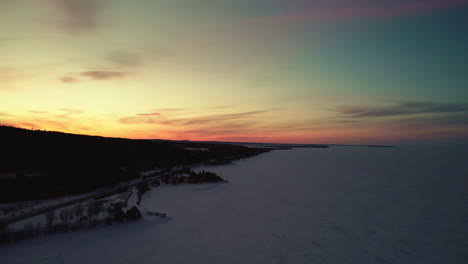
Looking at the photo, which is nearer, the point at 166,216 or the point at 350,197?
the point at 166,216

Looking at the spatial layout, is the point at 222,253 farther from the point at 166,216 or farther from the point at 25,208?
the point at 25,208

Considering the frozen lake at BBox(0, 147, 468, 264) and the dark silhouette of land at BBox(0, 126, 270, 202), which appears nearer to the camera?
the frozen lake at BBox(0, 147, 468, 264)

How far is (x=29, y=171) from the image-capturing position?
18.3 m

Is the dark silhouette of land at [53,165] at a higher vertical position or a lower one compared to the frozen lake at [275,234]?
higher

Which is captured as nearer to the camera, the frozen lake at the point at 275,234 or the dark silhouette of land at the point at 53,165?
the frozen lake at the point at 275,234

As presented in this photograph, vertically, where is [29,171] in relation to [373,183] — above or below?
above

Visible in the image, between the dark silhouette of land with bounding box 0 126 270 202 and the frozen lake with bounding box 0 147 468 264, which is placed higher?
the dark silhouette of land with bounding box 0 126 270 202

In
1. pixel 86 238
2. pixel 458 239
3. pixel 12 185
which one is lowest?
pixel 458 239

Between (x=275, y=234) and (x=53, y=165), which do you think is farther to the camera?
(x=53, y=165)

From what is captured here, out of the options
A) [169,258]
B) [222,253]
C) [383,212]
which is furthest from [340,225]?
[169,258]

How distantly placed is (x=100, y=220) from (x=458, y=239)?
15569 mm

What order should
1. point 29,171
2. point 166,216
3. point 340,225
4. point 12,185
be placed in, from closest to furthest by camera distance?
point 340,225 → point 166,216 → point 12,185 → point 29,171

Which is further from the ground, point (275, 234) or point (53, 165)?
point (53, 165)

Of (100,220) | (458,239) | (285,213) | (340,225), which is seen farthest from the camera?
(285,213)
